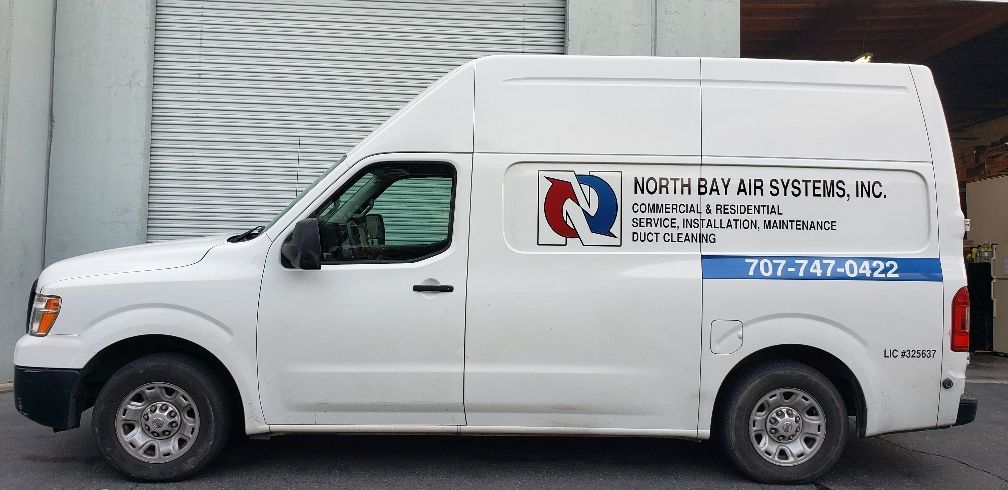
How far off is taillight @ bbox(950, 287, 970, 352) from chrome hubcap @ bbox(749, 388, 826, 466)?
3.06ft

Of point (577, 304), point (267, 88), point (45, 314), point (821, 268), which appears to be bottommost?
point (45, 314)

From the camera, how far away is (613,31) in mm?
8852

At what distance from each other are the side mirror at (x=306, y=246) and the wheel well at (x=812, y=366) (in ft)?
8.47

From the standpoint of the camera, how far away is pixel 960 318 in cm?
473

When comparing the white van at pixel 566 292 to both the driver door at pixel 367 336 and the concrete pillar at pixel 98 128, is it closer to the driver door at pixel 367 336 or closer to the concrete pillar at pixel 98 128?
the driver door at pixel 367 336

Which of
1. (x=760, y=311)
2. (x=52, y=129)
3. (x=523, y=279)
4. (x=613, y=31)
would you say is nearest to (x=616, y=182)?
(x=523, y=279)

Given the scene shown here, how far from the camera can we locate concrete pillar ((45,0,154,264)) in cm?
842

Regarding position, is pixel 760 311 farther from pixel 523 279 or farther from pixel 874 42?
pixel 874 42

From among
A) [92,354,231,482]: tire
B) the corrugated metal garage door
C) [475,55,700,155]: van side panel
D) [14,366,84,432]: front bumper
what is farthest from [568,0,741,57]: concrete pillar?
[14,366,84,432]: front bumper

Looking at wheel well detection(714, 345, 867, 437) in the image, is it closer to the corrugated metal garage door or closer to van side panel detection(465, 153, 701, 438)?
van side panel detection(465, 153, 701, 438)

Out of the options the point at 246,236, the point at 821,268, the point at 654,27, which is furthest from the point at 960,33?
the point at 246,236

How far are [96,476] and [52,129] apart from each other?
503cm

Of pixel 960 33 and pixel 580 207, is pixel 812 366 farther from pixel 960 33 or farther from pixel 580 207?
pixel 960 33

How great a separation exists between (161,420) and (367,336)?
52.1 inches
